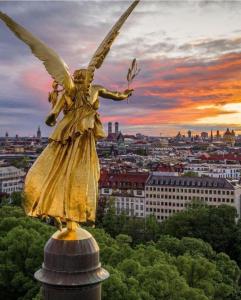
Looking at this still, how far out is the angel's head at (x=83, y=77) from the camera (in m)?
14.5

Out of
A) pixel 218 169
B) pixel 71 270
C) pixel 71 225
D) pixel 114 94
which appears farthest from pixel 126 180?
pixel 71 270

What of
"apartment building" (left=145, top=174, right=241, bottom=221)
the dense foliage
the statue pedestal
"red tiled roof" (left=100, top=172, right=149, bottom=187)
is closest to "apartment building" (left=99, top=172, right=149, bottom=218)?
"red tiled roof" (left=100, top=172, right=149, bottom=187)

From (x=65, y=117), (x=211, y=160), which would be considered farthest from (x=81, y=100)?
(x=211, y=160)

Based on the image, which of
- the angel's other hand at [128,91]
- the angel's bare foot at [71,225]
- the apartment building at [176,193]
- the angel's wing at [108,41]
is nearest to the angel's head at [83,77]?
the angel's wing at [108,41]

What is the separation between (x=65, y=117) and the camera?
1461cm

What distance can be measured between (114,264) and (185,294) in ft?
23.7

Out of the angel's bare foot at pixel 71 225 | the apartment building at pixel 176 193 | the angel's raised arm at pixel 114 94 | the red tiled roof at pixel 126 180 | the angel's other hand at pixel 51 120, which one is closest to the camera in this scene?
the angel's bare foot at pixel 71 225

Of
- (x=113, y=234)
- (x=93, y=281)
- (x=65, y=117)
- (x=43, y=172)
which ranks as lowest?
(x=113, y=234)

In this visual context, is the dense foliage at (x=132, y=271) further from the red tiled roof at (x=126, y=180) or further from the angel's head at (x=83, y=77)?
the red tiled roof at (x=126, y=180)

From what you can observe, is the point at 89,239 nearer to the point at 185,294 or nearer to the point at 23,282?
the point at 185,294

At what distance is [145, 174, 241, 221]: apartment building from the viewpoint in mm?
101562

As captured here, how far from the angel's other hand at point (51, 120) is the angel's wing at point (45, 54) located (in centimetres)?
86

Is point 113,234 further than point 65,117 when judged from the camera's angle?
Yes

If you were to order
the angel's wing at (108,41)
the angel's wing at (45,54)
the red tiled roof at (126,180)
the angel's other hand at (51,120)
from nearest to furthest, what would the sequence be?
the angel's wing at (45,54) → the angel's other hand at (51,120) → the angel's wing at (108,41) → the red tiled roof at (126,180)
